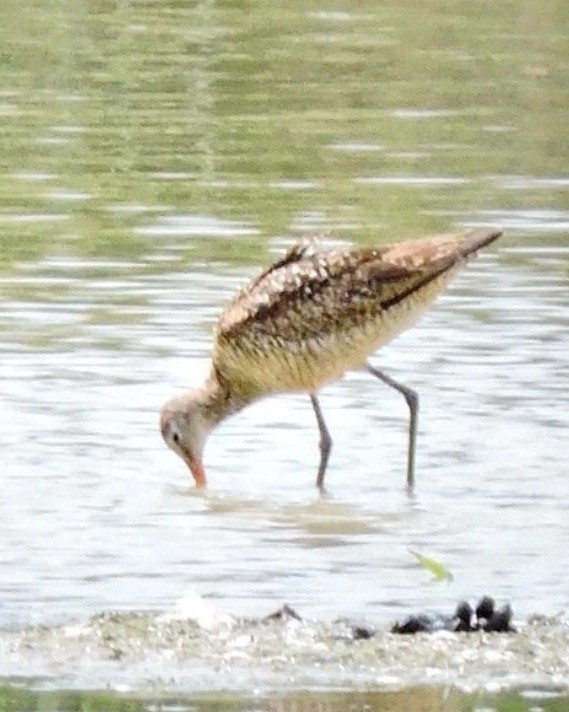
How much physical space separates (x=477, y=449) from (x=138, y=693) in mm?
3290

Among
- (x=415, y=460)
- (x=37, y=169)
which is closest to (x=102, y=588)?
(x=415, y=460)

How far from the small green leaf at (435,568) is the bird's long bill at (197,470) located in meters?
1.57

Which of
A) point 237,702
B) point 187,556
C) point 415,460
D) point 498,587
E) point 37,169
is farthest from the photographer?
point 37,169

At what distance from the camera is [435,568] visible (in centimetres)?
765

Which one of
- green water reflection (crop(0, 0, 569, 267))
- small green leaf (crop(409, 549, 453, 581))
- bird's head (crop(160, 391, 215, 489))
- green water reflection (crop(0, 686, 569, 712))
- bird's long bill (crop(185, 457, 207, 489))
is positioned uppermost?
green water reflection (crop(0, 686, 569, 712))

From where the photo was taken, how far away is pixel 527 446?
31.0ft

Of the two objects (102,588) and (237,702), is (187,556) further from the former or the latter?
(237,702)

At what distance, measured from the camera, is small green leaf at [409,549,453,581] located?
7598 millimetres

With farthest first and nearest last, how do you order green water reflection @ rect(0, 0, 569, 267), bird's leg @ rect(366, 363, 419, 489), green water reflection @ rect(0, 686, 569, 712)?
green water reflection @ rect(0, 0, 569, 267), bird's leg @ rect(366, 363, 419, 489), green water reflection @ rect(0, 686, 569, 712)

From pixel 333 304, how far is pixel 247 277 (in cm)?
275

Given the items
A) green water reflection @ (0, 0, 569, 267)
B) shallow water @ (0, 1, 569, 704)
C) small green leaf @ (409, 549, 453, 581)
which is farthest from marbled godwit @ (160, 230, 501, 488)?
green water reflection @ (0, 0, 569, 267)

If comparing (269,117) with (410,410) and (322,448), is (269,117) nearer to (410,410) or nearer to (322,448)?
(410,410)

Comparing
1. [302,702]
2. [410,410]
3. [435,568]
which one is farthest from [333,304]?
[302,702]

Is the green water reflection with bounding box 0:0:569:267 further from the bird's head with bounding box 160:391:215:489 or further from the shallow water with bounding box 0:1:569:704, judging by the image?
the bird's head with bounding box 160:391:215:489
